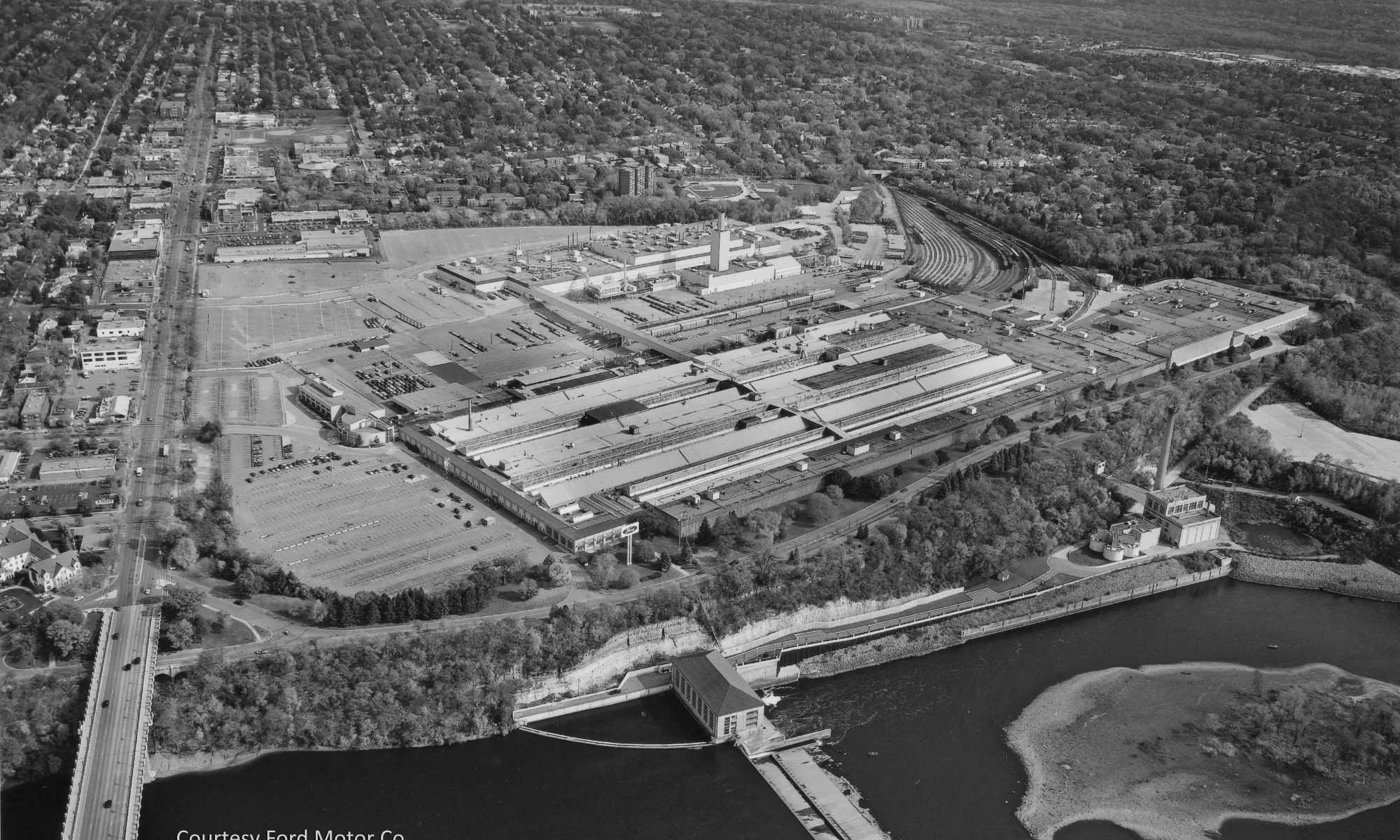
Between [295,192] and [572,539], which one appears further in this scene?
[295,192]

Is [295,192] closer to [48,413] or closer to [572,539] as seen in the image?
[48,413]

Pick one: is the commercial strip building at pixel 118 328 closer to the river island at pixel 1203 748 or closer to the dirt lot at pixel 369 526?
the dirt lot at pixel 369 526

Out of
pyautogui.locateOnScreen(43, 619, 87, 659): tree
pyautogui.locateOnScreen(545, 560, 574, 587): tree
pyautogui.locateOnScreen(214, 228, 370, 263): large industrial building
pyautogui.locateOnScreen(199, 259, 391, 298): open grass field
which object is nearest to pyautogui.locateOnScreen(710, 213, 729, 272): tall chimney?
pyautogui.locateOnScreen(199, 259, 391, 298): open grass field

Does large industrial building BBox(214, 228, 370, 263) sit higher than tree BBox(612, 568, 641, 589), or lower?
lower

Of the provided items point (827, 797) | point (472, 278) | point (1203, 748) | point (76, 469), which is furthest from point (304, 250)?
point (1203, 748)

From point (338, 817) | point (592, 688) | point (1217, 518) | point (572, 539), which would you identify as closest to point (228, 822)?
point (338, 817)

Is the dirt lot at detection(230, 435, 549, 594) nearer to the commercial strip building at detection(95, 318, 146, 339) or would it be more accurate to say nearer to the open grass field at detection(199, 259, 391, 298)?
the commercial strip building at detection(95, 318, 146, 339)

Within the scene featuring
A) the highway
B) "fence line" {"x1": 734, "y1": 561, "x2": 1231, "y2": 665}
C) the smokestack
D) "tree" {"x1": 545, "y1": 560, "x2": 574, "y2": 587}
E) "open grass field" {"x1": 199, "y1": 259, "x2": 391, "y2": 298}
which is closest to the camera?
the highway

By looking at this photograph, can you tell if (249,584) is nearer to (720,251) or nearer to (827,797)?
(827,797)
